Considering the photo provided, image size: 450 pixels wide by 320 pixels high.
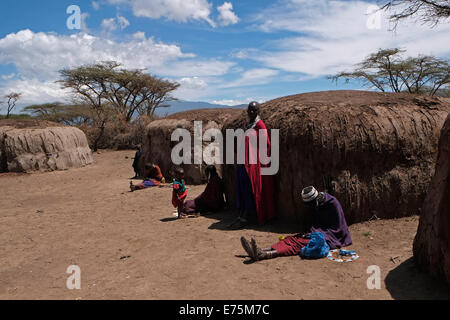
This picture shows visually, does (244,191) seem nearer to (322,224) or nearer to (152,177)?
(322,224)

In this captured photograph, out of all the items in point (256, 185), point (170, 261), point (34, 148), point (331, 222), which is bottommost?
point (170, 261)

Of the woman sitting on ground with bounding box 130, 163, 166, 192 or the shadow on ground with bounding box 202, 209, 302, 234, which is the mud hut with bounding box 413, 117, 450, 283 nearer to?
the shadow on ground with bounding box 202, 209, 302, 234

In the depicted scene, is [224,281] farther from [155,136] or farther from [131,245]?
[155,136]

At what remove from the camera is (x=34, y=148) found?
12.2 m

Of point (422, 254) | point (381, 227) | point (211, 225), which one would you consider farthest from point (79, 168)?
point (422, 254)

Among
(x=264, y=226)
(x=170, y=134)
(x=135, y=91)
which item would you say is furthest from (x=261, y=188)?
(x=135, y=91)

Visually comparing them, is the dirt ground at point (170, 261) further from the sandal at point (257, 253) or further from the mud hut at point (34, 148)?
the mud hut at point (34, 148)

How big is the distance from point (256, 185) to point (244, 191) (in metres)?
0.24

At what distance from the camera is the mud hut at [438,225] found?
2.90 m

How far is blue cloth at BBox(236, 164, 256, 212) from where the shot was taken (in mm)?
5219

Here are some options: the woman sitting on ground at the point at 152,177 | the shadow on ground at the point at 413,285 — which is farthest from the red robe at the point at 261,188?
the woman sitting on ground at the point at 152,177

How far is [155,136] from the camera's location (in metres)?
10.4

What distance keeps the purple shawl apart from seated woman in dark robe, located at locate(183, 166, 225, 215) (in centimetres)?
239
